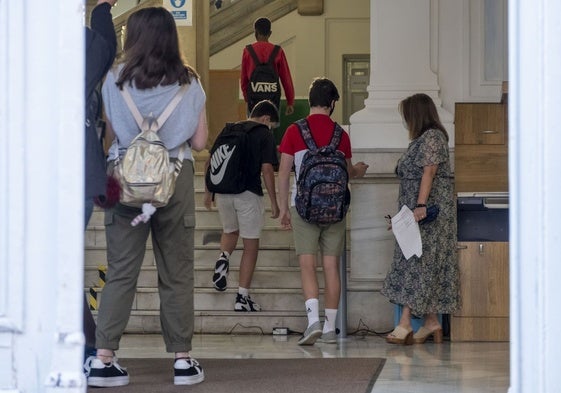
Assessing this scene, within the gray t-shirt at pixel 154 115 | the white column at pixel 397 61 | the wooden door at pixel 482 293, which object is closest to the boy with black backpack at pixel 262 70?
the white column at pixel 397 61

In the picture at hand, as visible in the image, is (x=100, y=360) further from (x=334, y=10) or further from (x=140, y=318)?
(x=334, y=10)

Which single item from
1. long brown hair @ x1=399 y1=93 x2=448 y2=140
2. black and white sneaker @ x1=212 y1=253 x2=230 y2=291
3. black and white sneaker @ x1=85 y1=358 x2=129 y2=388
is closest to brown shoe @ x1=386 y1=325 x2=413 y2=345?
long brown hair @ x1=399 y1=93 x2=448 y2=140

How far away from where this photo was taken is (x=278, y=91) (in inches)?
510

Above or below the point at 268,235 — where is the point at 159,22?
above

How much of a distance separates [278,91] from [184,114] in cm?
635

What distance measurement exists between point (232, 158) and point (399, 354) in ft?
7.87

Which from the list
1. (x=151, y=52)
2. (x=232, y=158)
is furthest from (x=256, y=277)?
(x=151, y=52)

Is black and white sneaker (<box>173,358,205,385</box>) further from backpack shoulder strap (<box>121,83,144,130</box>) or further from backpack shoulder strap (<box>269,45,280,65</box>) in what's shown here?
backpack shoulder strap (<box>269,45,280,65</box>)

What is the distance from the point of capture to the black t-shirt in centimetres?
1035

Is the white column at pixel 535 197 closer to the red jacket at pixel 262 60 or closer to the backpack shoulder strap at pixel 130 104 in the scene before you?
the backpack shoulder strap at pixel 130 104

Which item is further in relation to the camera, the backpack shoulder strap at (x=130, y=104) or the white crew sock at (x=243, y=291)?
the white crew sock at (x=243, y=291)

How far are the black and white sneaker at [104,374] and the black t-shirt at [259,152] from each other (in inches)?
152

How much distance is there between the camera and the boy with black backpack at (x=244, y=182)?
10328mm

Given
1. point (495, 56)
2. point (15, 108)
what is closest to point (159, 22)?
point (15, 108)
